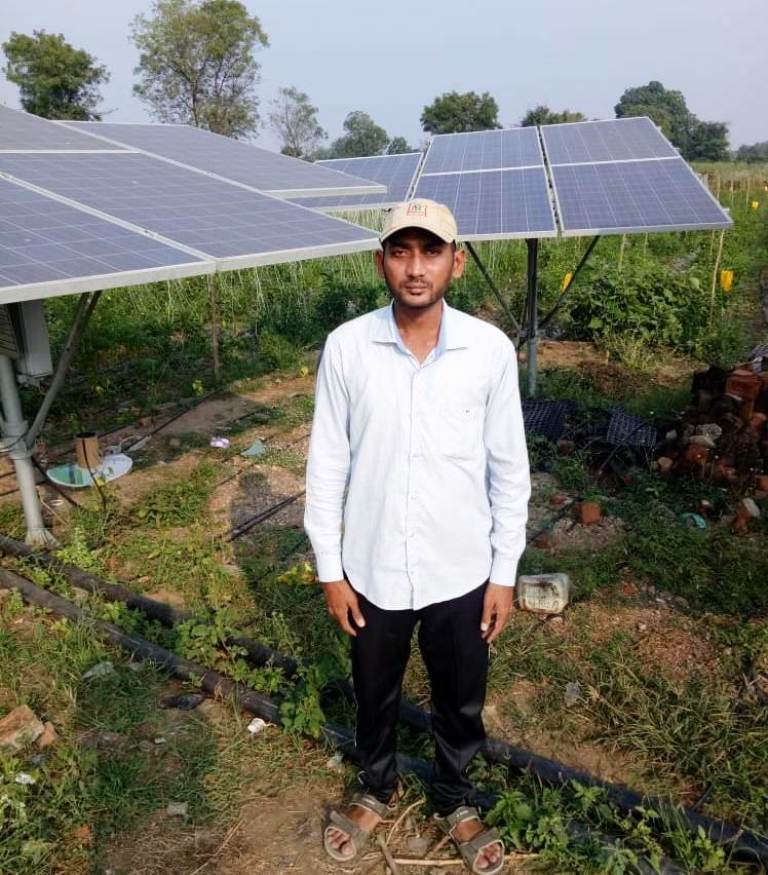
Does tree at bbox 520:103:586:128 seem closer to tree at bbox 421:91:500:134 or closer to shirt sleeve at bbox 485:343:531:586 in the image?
tree at bbox 421:91:500:134

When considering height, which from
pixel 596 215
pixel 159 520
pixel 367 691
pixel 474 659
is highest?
pixel 596 215

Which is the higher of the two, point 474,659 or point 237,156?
point 237,156

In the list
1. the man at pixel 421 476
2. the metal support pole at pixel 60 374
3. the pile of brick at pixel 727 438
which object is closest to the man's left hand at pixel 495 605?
the man at pixel 421 476

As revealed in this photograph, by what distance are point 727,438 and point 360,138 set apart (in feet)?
235

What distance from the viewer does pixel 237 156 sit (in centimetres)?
773

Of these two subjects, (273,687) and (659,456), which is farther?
(659,456)

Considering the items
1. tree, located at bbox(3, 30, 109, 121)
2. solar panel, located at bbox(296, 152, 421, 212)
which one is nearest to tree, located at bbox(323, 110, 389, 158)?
tree, located at bbox(3, 30, 109, 121)

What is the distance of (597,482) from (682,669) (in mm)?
2052

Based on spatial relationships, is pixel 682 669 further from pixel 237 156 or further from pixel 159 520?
pixel 237 156

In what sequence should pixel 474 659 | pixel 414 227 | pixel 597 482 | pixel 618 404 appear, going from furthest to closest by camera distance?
1. pixel 618 404
2. pixel 597 482
3. pixel 474 659
4. pixel 414 227

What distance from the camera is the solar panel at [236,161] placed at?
670 cm

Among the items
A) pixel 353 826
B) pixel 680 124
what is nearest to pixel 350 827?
pixel 353 826

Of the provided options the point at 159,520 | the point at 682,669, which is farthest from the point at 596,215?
the point at 159,520

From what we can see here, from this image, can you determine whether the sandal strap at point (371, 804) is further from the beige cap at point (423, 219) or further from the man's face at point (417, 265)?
the beige cap at point (423, 219)
